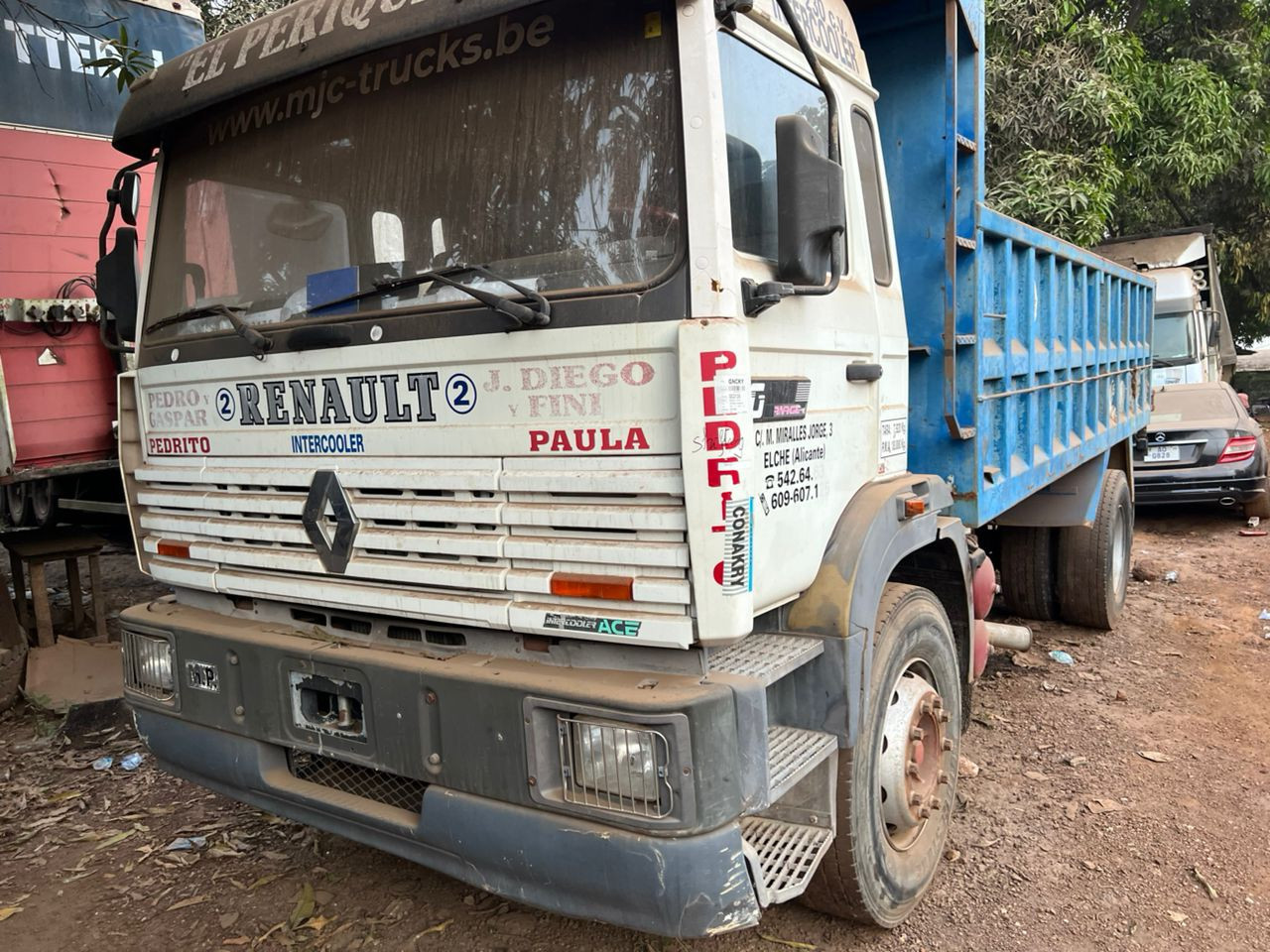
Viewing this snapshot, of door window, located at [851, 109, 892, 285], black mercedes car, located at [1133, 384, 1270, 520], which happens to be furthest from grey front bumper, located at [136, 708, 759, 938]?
black mercedes car, located at [1133, 384, 1270, 520]


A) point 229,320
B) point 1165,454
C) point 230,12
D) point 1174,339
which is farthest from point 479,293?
point 1174,339

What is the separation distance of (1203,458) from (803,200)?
8555mm

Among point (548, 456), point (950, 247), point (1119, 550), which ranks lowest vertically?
point (1119, 550)

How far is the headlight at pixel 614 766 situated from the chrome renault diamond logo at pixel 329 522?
0.82 m

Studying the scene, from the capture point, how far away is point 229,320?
276 centimetres

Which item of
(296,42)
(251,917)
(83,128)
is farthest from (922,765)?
(83,128)

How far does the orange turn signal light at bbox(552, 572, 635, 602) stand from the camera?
2123 millimetres

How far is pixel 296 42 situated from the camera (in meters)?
2.58

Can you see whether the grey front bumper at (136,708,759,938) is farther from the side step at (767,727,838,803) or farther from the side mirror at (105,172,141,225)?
the side mirror at (105,172,141,225)

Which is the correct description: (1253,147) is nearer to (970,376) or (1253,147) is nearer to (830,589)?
(970,376)

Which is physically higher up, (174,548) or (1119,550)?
(174,548)

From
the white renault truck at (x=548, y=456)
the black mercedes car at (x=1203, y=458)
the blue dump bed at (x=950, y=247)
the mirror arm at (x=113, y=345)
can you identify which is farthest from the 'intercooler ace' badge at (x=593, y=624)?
the black mercedes car at (x=1203, y=458)

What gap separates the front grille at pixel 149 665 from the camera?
2914mm

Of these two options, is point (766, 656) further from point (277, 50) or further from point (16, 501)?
point (16, 501)
